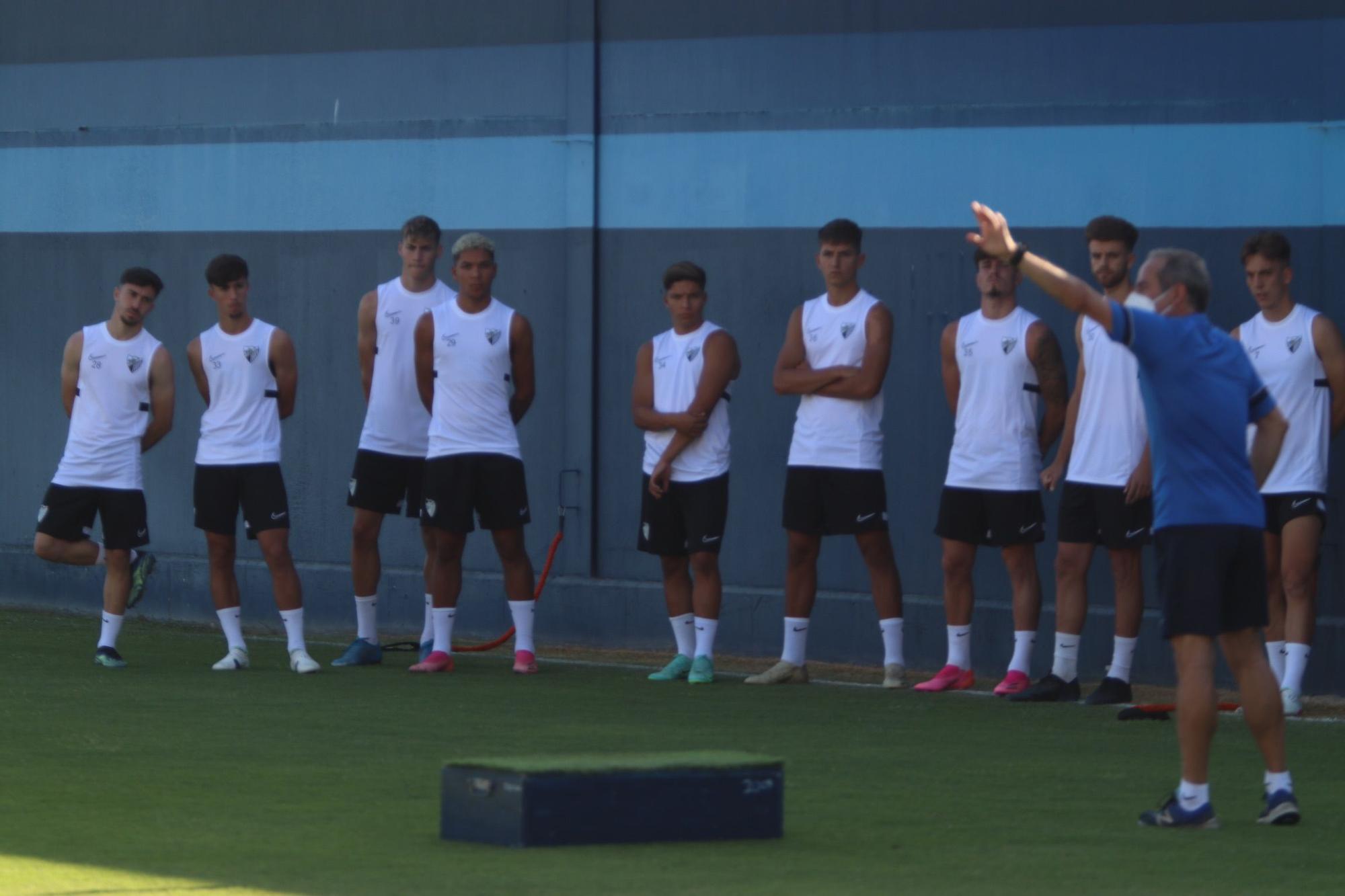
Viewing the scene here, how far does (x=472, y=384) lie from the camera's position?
37.4ft

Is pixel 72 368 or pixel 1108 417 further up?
pixel 72 368

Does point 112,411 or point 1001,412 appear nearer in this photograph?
point 1001,412

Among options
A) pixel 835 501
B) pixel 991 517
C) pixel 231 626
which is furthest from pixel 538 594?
pixel 991 517

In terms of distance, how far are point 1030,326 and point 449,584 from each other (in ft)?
10.7

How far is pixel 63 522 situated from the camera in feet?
37.7

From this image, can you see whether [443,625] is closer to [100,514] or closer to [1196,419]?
[100,514]

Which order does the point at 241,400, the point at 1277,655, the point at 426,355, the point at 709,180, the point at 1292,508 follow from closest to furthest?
the point at 1292,508
the point at 1277,655
the point at 241,400
the point at 426,355
the point at 709,180

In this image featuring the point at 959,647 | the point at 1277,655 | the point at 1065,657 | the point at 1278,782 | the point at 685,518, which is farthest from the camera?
the point at 685,518

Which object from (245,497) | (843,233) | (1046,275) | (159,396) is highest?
(843,233)

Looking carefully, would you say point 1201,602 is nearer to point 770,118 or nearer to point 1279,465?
point 1279,465

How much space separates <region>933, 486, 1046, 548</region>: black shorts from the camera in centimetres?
1080

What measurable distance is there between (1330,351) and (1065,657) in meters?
1.88

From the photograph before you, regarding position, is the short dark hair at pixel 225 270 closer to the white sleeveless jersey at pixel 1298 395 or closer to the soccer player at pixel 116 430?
the soccer player at pixel 116 430

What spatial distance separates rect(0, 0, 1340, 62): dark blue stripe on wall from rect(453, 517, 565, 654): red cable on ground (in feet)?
9.80
